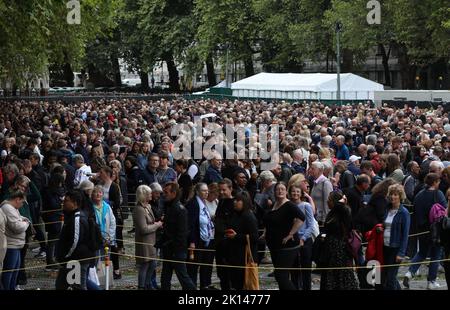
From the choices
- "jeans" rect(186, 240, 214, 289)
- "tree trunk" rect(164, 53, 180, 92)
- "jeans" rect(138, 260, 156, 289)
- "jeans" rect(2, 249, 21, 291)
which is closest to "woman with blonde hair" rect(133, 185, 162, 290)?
"jeans" rect(138, 260, 156, 289)

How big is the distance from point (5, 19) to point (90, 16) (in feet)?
32.9

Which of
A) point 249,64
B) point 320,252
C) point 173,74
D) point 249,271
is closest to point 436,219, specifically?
point 320,252

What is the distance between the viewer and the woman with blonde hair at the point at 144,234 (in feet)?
42.4

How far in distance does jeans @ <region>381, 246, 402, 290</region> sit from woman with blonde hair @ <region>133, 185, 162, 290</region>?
2.97 metres

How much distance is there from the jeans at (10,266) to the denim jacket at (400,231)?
15.6ft

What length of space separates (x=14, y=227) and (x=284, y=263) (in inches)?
134

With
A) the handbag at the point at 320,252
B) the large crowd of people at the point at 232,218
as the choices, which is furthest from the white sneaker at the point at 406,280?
the handbag at the point at 320,252

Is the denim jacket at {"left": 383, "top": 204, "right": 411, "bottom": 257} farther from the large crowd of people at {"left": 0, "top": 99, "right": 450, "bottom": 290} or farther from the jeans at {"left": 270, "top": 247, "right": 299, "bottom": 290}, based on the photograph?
the jeans at {"left": 270, "top": 247, "right": 299, "bottom": 290}

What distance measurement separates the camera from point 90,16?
3644cm

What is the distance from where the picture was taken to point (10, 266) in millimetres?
12445

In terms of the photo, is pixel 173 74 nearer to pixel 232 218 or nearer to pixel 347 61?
pixel 347 61

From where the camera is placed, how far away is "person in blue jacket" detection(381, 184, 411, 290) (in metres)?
12.2

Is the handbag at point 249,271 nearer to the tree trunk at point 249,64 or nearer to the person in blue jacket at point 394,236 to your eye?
the person in blue jacket at point 394,236
